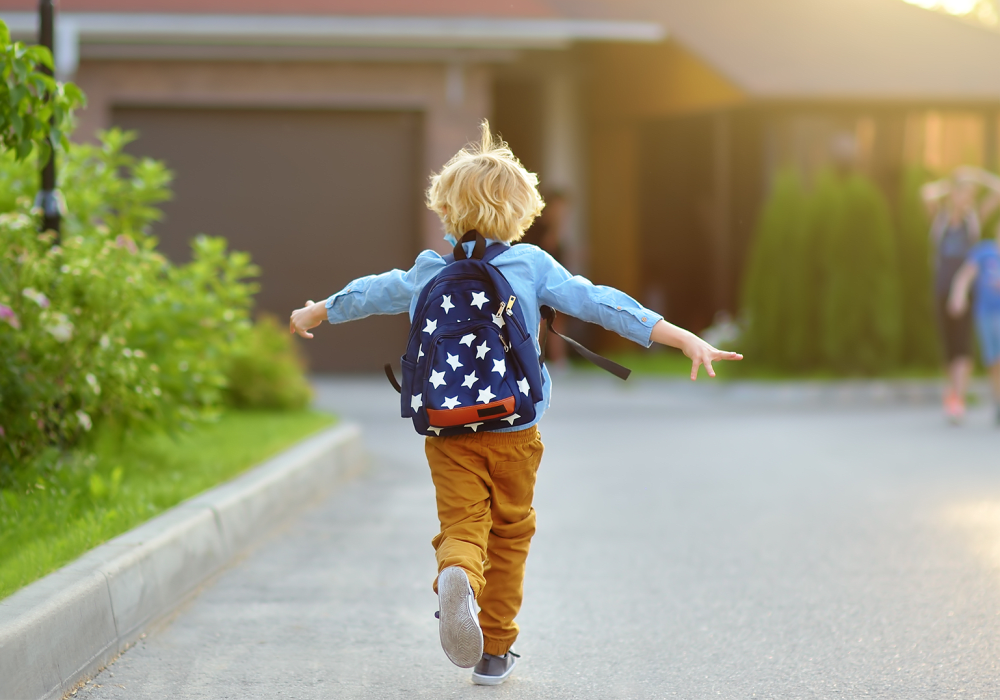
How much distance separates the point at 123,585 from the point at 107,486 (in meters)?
1.67

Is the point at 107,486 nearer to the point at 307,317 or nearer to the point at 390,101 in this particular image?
the point at 307,317

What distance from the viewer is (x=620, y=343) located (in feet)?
61.8

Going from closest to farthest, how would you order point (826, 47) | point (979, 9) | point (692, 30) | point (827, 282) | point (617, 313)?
point (617, 313) < point (827, 282) < point (692, 30) < point (826, 47) < point (979, 9)

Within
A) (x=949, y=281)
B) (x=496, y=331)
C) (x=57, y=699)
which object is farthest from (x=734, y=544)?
(x=949, y=281)

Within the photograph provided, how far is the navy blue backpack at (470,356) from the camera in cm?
372

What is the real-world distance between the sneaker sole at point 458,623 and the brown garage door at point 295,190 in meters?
10.9

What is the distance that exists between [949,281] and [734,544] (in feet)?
19.6

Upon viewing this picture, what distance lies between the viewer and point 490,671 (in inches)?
155

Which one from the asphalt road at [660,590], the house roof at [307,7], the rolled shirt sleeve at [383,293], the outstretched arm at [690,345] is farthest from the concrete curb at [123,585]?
the house roof at [307,7]

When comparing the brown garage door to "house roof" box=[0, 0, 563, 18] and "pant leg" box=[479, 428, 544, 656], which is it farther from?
"pant leg" box=[479, 428, 544, 656]

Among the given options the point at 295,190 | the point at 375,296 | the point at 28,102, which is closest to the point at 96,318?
the point at 28,102

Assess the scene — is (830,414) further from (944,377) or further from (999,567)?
(999,567)

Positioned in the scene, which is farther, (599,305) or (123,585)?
(123,585)

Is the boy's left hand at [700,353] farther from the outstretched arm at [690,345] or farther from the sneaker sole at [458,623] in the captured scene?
the sneaker sole at [458,623]
